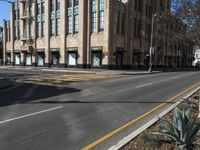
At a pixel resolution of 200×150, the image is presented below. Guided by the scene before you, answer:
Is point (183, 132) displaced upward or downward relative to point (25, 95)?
upward

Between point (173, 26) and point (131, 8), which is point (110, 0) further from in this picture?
point (173, 26)

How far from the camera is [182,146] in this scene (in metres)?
5.06

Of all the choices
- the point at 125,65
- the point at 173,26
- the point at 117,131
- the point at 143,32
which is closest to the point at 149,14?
the point at 143,32

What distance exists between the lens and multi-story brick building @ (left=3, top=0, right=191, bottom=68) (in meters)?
45.8

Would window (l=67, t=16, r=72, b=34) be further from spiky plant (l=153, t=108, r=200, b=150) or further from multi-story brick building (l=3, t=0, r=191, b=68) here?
spiky plant (l=153, t=108, r=200, b=150)

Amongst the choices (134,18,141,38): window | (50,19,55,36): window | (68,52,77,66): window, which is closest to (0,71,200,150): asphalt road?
(68,52,77,66): window

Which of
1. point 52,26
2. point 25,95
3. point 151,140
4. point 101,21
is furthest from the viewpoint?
point 52,26

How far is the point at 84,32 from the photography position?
157 feet

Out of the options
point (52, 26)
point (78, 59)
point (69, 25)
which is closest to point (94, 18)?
point (69, 25)

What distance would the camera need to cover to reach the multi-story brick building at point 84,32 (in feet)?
150

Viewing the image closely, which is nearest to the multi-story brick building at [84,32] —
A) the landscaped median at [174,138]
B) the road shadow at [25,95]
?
the road shadow at [25,95]

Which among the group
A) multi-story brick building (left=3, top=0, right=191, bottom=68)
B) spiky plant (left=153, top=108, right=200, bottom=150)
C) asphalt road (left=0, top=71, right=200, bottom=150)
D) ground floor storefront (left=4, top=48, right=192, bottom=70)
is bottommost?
asphalt road (left=0, top=71, right=200, bottom=150)

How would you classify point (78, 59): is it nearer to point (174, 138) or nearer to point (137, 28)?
point (137, 28)

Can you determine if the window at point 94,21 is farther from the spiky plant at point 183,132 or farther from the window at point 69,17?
the spiky plant at point 183,132
